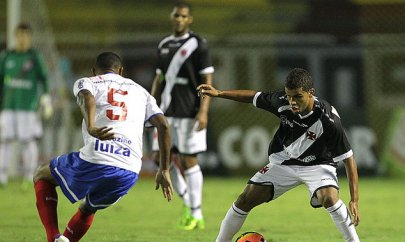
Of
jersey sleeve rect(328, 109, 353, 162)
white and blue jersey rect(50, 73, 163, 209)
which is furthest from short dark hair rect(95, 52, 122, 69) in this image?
jersey sleeve rect(328, 109, 353, 162)

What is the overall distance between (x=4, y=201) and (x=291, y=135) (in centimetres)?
575

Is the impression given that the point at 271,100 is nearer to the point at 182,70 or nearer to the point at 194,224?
the point at 194,224

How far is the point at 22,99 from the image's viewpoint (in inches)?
536

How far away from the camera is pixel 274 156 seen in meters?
6.97

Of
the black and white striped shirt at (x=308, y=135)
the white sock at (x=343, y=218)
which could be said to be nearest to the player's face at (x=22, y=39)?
the black and white striped shirt at (x=308, y=135)

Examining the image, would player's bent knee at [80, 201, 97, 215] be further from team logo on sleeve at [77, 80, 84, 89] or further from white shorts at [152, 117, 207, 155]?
white shorts at [152, 117, 207, 155]

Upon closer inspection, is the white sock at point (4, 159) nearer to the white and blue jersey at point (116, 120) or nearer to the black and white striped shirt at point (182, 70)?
the black and white striped shirt at point (182, 70)

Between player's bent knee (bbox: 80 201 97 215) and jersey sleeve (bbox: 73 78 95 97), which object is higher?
jersey sleeve (bbox: 73 78 95 97)

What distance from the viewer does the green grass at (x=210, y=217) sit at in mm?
8305

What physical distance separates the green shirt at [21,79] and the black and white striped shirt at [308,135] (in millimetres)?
7090

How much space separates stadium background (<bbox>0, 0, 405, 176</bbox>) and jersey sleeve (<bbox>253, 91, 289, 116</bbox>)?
898 centimetres

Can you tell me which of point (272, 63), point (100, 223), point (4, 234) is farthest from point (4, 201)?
point (272, 63)

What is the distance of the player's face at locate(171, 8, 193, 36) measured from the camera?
924 cm

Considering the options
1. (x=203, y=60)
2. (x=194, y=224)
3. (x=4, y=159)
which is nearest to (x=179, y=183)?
(x=194, y=224)
